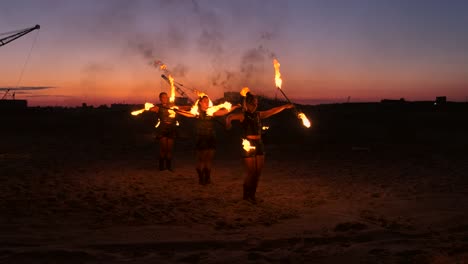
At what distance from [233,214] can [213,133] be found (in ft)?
11.6

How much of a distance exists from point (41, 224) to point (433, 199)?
7307 millimetres

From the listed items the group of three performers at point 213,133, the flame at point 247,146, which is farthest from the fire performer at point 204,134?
the flame at point 247,146

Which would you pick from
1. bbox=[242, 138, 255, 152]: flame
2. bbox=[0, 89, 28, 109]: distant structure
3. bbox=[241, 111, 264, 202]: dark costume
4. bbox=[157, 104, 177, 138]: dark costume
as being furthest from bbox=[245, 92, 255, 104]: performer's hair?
bbox=[0, 89, 28, 109]: distant structure

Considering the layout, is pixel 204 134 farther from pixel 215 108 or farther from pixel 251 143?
pixel 251 143

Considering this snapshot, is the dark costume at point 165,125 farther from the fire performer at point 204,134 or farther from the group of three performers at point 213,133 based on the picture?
the fire performer at point 204,134

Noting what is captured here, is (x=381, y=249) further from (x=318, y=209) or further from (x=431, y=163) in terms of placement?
(x=431, y=163)

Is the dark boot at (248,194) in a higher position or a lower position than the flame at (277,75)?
lower

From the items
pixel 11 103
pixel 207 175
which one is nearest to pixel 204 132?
pixel 207 175

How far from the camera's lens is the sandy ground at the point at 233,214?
5.64 meters

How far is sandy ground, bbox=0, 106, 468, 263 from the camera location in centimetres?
564

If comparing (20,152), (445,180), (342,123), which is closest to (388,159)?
(445,180)

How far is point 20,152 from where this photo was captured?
1756cm

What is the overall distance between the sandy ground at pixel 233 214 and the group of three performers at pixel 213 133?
1.47 feet

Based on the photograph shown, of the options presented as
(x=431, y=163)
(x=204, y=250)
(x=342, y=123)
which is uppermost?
(x=342, y=123)
